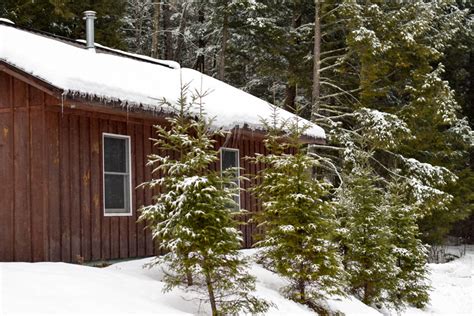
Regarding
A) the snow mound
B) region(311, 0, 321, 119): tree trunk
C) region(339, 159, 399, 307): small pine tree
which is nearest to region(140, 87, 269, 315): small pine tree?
the snow mound

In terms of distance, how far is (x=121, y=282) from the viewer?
8.65 m

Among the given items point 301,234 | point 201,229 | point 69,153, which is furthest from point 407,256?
point 69,153

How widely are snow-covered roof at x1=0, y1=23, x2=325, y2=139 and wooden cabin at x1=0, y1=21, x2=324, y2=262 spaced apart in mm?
30

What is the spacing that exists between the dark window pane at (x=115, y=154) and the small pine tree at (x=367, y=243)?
432 cm

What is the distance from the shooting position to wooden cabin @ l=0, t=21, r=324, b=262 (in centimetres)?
980

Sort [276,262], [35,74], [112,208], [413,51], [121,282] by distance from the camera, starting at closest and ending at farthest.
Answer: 1. [121,282]
2. [35,74]
3. [276,262]
4. [112,208]
5. [413,51]

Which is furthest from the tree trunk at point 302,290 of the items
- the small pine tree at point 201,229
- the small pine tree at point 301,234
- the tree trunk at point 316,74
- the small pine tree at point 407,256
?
the tree trunk at point 316,74

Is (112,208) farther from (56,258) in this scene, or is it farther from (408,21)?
(408,21)

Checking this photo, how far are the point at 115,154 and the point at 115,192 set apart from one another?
2.20 feet

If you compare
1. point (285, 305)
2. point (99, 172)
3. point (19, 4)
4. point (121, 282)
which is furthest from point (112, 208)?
point (19, 4)

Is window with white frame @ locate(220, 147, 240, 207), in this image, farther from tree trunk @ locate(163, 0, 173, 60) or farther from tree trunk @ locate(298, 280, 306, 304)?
tree trunk @ locate(163, 0, 173, 60)

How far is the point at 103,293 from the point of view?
7.80m

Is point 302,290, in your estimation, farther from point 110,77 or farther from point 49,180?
point 110,77

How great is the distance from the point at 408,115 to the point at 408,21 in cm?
294
